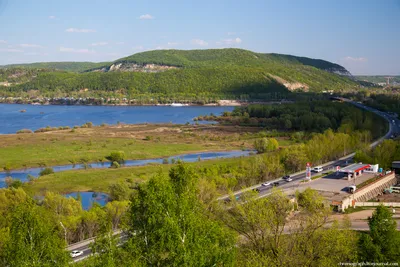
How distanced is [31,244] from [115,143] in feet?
161

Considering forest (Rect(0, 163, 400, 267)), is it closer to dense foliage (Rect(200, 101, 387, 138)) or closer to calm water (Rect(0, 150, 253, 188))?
calm water (Rect(0, 150, 253, 188))

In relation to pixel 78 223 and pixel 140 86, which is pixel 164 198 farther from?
pixel 140 86

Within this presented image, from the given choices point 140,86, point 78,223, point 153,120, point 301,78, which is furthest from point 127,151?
point 301,78

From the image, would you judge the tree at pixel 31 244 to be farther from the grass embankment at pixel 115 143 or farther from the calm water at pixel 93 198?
the grass embankment at pixel 115 143

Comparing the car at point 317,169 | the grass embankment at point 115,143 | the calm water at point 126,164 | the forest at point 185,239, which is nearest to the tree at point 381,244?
the forest at point 185,239

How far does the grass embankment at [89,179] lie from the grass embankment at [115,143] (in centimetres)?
712

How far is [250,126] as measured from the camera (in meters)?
79.4

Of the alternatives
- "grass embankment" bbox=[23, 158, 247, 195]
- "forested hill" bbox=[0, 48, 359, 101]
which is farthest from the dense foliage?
"forested hill" bbox=[0, 48, 359, 101]

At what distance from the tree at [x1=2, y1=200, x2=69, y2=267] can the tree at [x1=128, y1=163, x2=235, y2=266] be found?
1786 mm

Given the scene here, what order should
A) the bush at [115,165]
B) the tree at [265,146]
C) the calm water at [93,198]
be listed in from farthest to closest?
the tree at [265,146]
the bush at [115,165]
the calm water at [93,198]

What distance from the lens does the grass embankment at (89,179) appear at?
3547 cm

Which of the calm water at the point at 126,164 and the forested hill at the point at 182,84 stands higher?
the forested hill at the point at 182,84

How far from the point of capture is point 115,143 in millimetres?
58844

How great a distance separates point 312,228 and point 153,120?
79.0 metres
